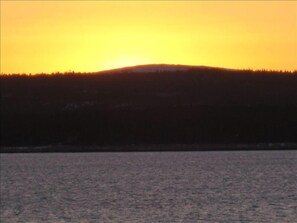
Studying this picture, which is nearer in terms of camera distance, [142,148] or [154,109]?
[142,148]

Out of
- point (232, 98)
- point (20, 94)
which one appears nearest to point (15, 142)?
point (20, 94)

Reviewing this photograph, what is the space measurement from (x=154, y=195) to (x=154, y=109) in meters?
99.4

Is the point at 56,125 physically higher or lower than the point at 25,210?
higher

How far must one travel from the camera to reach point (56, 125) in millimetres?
149750

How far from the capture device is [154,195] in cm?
5475

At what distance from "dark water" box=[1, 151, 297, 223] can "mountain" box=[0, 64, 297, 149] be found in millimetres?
56688

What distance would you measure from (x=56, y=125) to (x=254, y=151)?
31.2m

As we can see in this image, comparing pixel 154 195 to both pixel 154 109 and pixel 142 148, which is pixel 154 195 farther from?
pixel 154 109

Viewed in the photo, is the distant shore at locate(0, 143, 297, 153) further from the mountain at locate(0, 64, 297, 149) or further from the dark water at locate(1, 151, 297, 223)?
the dark water at locate(1, 151, 297, 223)

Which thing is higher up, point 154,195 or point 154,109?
point 154,109

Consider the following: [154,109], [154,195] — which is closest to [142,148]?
[154,109]

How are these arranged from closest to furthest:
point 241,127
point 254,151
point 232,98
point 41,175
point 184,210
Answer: point 184,210 < point 41,175 < point 254,151 < point 241,127 < point 232,98

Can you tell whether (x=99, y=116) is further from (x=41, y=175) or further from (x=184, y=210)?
(x=184, y=210)

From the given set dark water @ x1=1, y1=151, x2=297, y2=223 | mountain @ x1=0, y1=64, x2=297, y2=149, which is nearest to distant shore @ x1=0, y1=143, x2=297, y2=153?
mountain @ x1=0, y1=64, x2=297, y2=149
